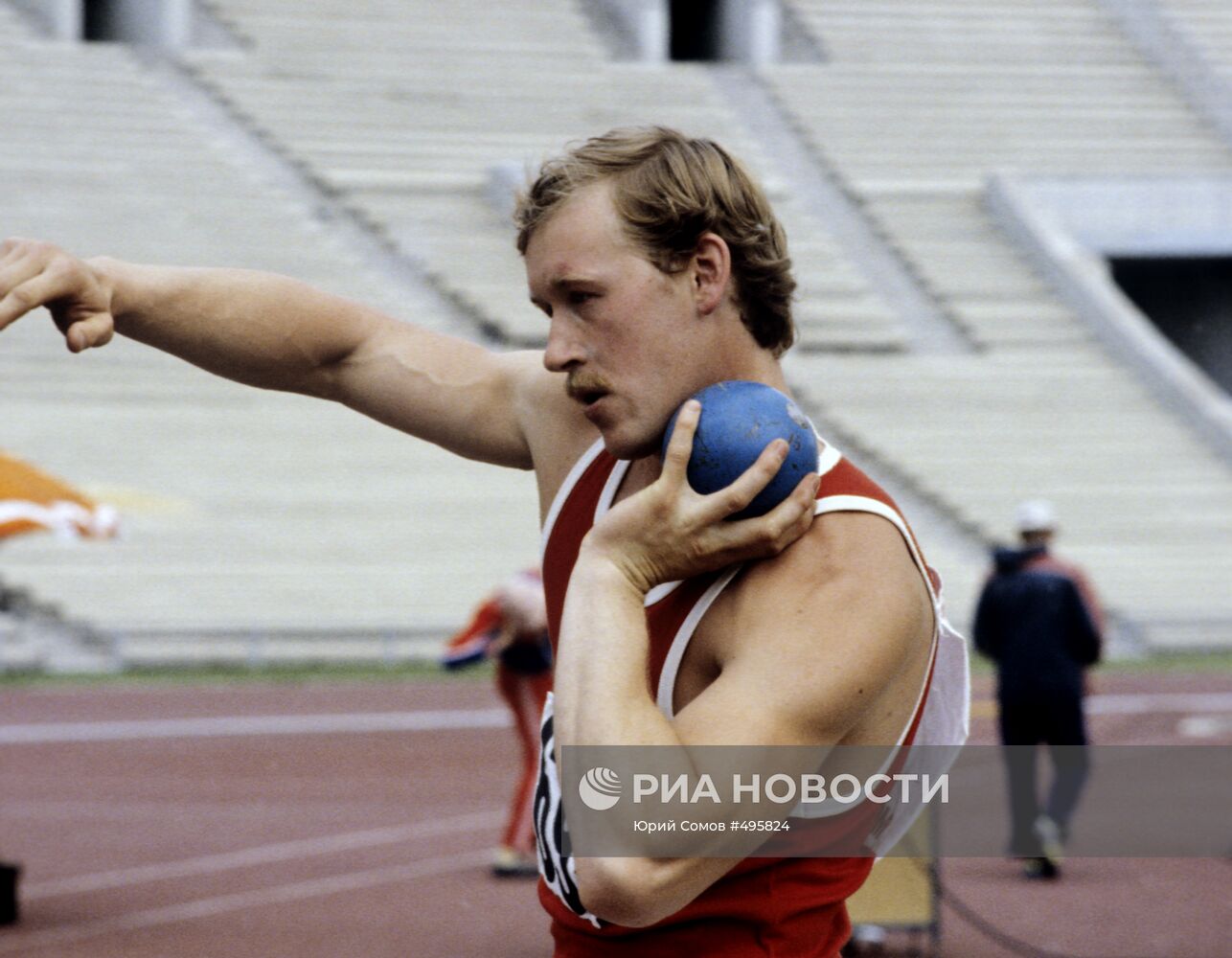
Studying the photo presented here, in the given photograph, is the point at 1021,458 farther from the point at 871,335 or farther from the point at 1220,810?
the point at 1220,810

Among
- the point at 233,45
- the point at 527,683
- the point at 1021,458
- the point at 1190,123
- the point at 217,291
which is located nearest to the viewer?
the point at 217,291

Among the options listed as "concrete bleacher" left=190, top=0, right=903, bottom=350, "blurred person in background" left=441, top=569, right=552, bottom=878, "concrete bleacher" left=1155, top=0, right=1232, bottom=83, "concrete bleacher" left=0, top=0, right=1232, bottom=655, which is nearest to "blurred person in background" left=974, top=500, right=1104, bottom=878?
"blurred person in background" left=441, top=569, right=552, bottom=878

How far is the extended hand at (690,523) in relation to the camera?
7.60 ft

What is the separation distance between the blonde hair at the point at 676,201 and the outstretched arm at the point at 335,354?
1.46ft

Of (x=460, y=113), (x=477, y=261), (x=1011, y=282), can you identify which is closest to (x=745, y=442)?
(x=477, y=261)

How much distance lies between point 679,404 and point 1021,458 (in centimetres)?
2413

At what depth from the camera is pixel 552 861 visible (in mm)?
2562

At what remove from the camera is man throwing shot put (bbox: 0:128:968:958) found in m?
2.28

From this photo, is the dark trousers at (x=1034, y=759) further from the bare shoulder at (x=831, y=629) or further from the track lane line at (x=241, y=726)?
Result: the bare shoulder at (x=831, y=629)

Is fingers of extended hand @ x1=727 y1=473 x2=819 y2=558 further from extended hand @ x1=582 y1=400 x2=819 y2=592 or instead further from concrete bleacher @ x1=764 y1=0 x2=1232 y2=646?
concrete bleacher @ x1=764 y1=0 x2=1232 y2=646

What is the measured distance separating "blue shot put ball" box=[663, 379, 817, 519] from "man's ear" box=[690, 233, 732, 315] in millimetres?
133

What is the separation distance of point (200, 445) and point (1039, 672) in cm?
1504

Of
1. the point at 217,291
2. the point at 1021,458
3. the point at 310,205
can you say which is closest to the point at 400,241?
the point at 310,205

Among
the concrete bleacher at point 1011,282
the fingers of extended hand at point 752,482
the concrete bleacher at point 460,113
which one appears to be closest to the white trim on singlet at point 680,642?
the fingers of extended hand at point 752,482
